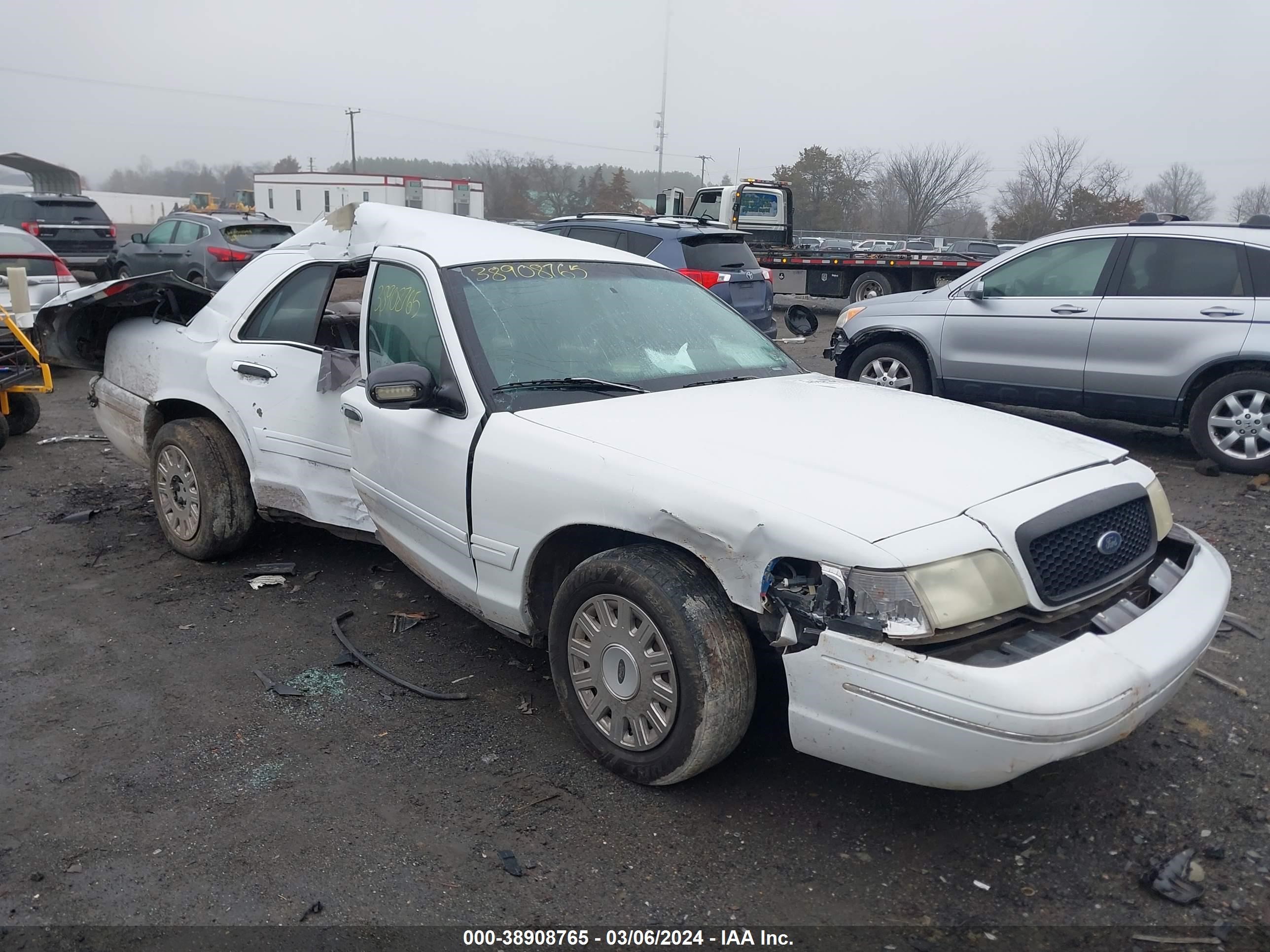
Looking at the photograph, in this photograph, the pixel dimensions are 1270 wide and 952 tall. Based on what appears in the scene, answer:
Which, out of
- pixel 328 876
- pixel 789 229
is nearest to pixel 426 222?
pixel 328 876

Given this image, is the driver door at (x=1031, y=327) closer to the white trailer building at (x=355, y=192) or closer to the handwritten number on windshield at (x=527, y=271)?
the handwritten number on windshield at (x=527, y=271)

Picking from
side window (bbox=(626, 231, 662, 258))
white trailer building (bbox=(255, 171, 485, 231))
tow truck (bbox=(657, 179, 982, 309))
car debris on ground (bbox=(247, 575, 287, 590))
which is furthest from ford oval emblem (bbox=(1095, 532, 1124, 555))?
white trailer building (bbox=(255, 171, 485, 231))

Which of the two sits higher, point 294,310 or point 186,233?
point 186,233

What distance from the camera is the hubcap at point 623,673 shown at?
2.90 m

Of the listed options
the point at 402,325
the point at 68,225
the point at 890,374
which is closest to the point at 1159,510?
the point at 402,325

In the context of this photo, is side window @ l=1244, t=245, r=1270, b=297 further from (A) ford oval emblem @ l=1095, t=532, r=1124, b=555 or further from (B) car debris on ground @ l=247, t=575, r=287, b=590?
(B) car debris on ground @ l=247, t=575, r=287, b=590

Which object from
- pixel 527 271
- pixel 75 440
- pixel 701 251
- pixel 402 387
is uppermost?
pixel 701 251

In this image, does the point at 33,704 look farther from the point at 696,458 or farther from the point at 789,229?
the point at 789,229

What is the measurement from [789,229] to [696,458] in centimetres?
2042

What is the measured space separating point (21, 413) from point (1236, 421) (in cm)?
946

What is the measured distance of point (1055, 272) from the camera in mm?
7617

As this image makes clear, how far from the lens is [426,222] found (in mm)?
4387

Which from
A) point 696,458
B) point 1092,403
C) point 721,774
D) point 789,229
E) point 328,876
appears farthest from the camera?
point 789,229

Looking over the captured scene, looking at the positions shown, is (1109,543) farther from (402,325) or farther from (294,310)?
(294,310)
